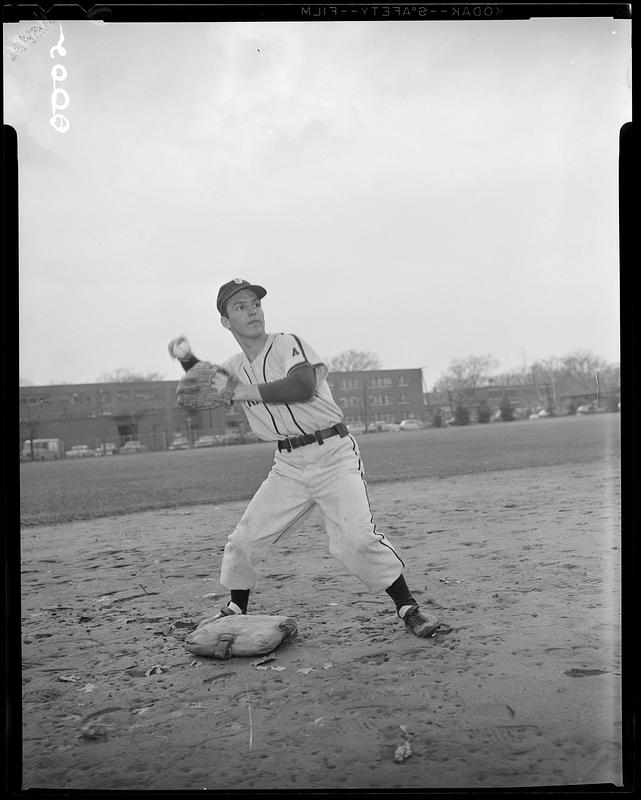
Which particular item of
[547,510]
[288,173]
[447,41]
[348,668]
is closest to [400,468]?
[547,510]

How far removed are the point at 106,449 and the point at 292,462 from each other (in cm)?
77

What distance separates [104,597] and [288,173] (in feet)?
5.97

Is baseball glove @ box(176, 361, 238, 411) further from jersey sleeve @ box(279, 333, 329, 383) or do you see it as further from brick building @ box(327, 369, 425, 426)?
brick building @ box(327, 369, 425, 426)

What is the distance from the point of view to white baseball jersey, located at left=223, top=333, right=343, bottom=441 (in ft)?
9.12

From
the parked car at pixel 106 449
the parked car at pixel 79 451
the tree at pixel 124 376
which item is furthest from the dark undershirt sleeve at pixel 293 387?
the parked car at pixel 79 451

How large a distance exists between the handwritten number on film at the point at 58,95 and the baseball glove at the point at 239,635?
78.3 inches

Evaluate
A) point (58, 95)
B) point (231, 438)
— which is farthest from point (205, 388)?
point (58, 95)

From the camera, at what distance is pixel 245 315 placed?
2.76 m

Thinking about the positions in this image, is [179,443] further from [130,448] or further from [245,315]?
[245,315]

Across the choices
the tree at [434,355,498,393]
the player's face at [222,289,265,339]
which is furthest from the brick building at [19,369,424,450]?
the player's face at [222,289,265,339]

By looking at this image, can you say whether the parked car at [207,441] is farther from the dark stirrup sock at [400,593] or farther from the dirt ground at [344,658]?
the dark stirrup sock at [400,593]

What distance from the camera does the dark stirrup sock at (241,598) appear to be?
2.77m

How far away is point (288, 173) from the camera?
271 centimetres

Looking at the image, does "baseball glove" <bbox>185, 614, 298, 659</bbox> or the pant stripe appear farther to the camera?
the pant stripe
